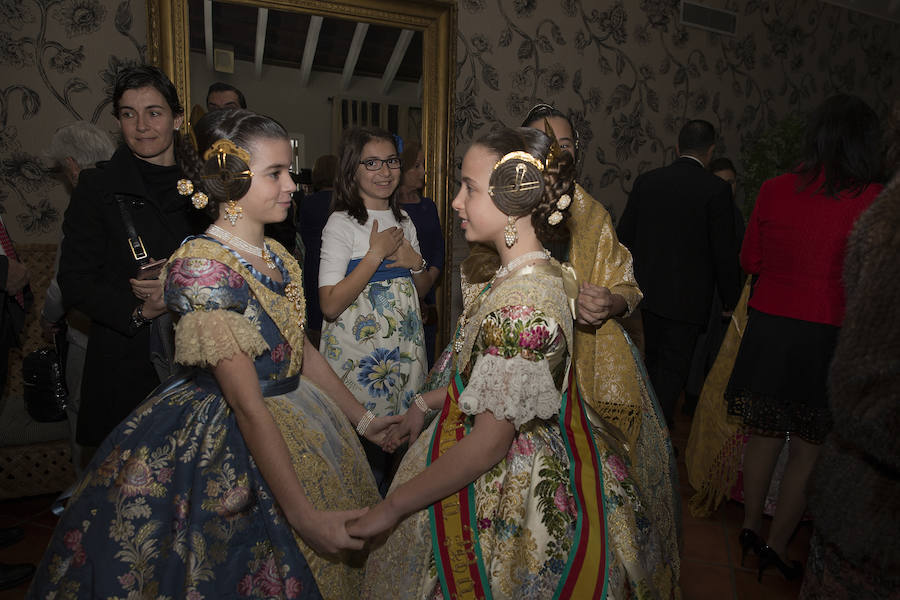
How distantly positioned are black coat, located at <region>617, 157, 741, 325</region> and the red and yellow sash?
208 centimetres

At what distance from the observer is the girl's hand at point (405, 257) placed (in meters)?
2.17

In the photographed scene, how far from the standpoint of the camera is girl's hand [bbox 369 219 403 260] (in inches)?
81.4

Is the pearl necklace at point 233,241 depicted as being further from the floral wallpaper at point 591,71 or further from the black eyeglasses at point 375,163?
the floral wallpaper at point 591,71

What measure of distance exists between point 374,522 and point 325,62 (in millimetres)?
2606

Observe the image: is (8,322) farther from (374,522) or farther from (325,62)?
(325,62)

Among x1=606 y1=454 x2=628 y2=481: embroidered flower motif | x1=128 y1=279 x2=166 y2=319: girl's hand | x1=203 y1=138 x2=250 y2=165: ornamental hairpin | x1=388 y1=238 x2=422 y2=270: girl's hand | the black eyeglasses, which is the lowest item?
x1=606 y1=454 x2=628 y2=481: embroidered flower motif

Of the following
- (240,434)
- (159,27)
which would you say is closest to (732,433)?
(240,434)

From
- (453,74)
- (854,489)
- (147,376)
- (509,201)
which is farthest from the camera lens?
(453,74)

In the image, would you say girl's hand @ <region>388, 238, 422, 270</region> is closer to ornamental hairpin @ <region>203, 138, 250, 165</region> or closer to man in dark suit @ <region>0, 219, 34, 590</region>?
ornamental hairpin @ <region>203, 138, 250, 165</region>

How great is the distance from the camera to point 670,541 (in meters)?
1.65

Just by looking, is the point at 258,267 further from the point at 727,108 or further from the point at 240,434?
the point at 727,108

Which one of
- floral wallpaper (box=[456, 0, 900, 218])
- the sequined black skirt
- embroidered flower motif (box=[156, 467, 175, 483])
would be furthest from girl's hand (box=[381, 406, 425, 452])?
floral wallpaper (box=[456, 0, 900, 218])

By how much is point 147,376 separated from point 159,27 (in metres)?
1.73

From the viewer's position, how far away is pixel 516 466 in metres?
1.18
